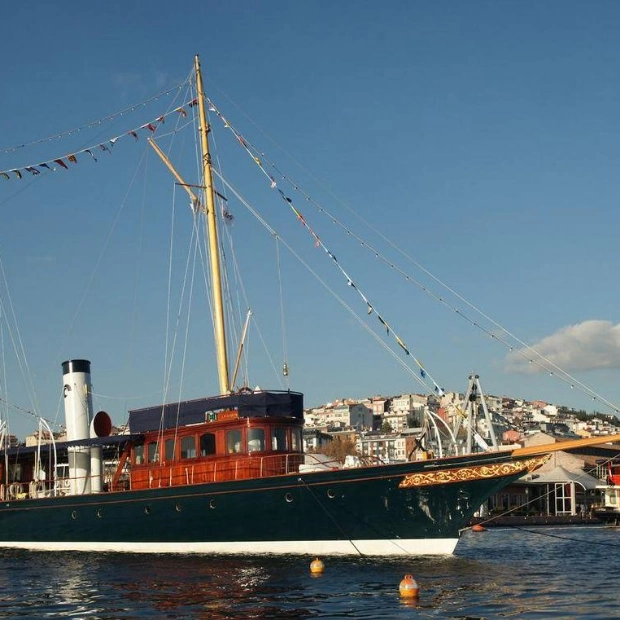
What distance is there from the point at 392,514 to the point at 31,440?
3368 centimetres

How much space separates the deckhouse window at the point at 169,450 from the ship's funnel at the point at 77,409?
17.8 feet

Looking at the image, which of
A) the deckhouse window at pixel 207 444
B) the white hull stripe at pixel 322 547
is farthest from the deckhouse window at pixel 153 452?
the white hull stripe at pixel 322 547

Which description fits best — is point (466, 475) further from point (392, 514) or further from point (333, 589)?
point (333, 589)

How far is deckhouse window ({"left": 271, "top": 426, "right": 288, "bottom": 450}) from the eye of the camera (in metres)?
→ 32.4

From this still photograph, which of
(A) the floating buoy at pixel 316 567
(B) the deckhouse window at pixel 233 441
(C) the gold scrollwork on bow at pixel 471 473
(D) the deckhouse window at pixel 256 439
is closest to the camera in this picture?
(A) the floating buoy at pixel 316 567

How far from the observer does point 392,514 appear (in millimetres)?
28656

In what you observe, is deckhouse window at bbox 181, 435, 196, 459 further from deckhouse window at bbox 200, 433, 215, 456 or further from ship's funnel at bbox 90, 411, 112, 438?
ship's funnel at bbox 90, 411, 112, 438

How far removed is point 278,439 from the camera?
32500mm

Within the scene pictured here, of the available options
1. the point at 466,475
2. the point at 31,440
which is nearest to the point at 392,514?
the point at 466,475

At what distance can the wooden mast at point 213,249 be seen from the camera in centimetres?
3631

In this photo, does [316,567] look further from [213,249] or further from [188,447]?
[213,249]

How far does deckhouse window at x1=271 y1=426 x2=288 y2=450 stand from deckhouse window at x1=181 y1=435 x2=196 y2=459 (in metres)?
3.18

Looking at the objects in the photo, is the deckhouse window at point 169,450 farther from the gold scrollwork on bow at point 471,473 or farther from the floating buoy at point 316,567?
the floating buoy at point 316,567

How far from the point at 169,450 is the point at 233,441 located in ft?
10.9
